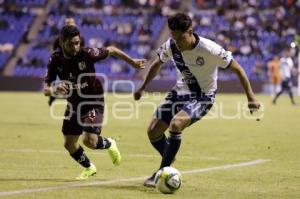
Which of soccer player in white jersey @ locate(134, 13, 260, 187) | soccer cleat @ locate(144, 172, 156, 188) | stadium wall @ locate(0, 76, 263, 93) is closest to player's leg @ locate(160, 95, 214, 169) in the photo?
soccer player in white jersey @ locate(134, 13, 260, 187)

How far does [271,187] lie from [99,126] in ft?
7.70

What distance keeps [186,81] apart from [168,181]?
144 cm

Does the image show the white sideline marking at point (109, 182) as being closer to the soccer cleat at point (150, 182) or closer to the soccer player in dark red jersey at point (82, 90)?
the soccer player in dark red jersey at point (82, 90)

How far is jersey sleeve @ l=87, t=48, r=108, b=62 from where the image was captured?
31.3 ft

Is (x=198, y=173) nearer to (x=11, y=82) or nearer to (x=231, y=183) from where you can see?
(x=231, y=183)

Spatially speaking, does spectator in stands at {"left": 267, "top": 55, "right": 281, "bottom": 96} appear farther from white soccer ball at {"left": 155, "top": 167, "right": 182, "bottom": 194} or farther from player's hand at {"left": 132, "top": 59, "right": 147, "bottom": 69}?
white soccer ball at {"left": 155, "top": 167, "right": 182, "bottom": 194}

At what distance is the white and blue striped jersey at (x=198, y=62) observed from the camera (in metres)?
8.80

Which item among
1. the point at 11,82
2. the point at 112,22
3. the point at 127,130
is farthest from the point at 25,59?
the point at 127,130

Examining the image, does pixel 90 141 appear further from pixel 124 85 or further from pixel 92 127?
pixel 124 85

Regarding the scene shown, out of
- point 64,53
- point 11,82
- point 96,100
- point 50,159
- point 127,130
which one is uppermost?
point 64,53

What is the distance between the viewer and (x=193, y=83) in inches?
361

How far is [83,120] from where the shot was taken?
382 inches

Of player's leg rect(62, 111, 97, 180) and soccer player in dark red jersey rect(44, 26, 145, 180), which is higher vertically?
soccer player in dark red jersey rect(44, 26, 145, 180)

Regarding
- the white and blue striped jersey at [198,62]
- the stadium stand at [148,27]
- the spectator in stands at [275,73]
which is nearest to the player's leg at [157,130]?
the white and blue striped jersey at [198,62]
